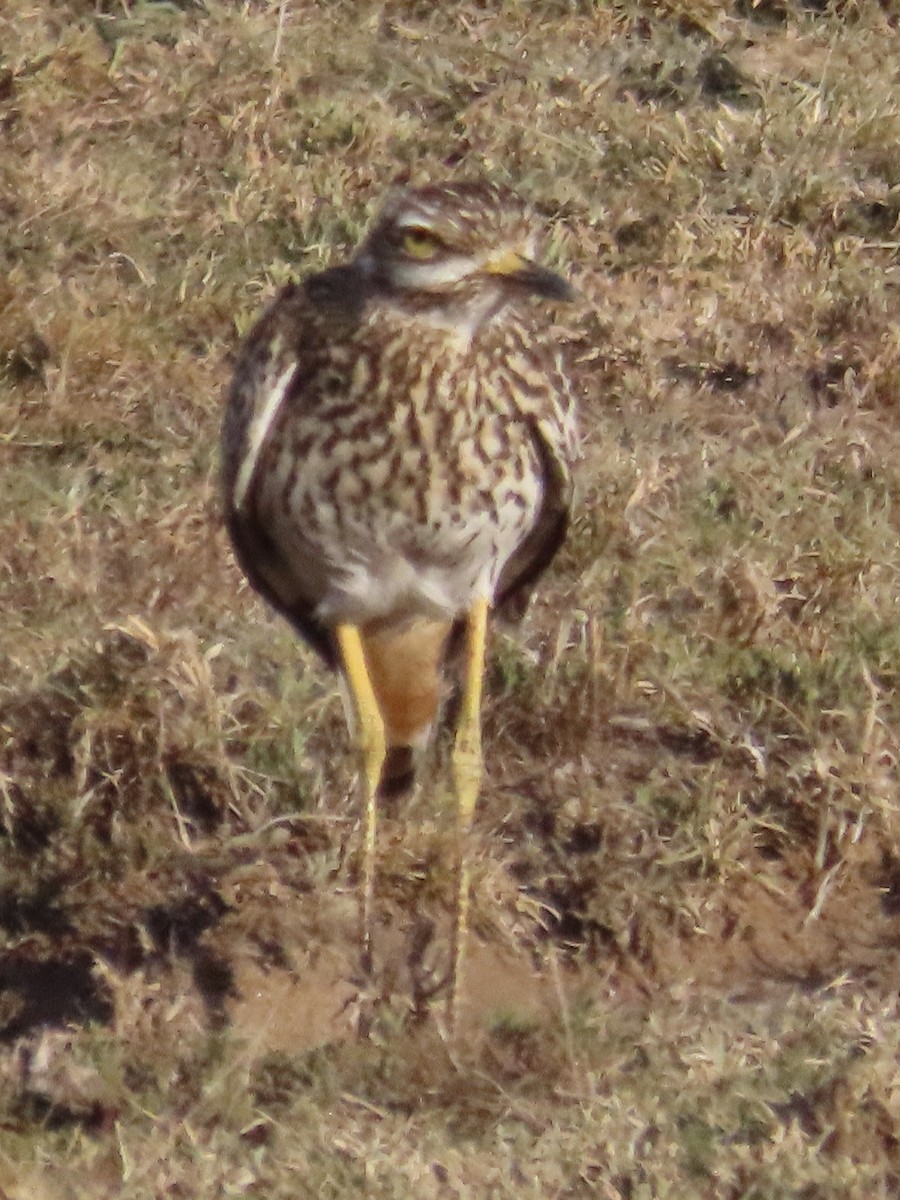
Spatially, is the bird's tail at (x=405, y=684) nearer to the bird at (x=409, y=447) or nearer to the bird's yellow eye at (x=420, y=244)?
the bird at (x=409, y=447)

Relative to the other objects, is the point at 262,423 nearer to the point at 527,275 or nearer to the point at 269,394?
the point at 269,394

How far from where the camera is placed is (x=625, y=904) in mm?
5371

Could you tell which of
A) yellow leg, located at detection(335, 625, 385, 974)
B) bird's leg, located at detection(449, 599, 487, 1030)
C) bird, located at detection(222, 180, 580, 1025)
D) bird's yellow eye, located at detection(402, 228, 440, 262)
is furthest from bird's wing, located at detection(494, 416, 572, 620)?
bird's yellow eye, located at detection(402, 228, 440, 262)

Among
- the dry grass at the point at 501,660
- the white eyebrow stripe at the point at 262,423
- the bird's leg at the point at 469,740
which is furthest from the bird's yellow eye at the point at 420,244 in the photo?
the dry grass at the point at 501,660

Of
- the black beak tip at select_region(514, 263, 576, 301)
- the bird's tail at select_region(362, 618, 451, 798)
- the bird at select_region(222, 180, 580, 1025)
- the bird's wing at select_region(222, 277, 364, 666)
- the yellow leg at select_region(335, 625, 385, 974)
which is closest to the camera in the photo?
the black beak tip at select_region(514, 263, 576, 301)

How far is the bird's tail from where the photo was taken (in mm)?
5551

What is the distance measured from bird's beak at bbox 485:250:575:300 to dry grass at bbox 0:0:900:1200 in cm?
143

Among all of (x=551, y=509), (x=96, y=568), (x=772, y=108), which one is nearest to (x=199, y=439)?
(x=96, y=568)

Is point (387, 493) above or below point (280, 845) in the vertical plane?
above

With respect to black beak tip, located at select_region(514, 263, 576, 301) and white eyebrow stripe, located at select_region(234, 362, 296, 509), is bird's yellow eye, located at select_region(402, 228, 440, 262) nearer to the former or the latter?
black beak tip, located at select_region(514, 263, 576, 301)

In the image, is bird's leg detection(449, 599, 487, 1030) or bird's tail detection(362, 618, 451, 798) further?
bird's tail detection(362, 618, 451, 798)

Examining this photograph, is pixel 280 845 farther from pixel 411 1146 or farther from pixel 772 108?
pixel 772 108

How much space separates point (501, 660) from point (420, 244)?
59.8 inches

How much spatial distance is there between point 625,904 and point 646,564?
1308 millimetres
